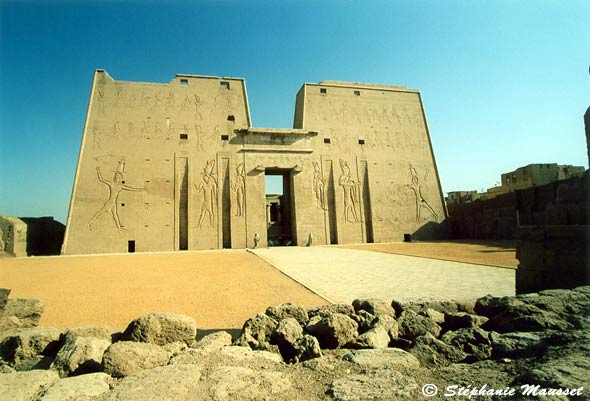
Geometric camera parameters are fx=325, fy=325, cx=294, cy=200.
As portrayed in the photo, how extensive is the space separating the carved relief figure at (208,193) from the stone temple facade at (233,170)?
54mm

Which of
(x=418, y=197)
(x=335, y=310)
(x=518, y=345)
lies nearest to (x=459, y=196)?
(x=418, y=197)

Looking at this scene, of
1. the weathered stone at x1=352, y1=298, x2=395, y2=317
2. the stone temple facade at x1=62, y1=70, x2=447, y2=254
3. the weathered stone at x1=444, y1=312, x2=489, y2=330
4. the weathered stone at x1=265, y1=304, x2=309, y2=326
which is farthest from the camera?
the stone temple facade at x1=62, y1=70, x2=447, y2=254

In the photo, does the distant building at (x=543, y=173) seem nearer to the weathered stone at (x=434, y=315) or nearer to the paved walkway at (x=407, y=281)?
the paved walkway at (x=407, y=281)

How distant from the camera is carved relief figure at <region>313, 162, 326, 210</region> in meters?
19.1

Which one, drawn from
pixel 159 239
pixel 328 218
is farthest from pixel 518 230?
pixel 159 239

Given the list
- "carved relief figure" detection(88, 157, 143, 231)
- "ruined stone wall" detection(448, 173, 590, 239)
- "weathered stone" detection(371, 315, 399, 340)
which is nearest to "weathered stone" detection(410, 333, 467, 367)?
"weathered stone" detection(371, 315, 399, 340)

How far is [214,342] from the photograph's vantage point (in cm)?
266

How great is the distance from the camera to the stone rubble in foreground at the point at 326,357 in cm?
186

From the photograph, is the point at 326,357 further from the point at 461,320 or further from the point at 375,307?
the point at 461,320

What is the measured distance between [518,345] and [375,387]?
4.09ft

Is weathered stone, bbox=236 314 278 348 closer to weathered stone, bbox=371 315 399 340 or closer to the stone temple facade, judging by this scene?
weathered stone, bbox=371 315 399 340

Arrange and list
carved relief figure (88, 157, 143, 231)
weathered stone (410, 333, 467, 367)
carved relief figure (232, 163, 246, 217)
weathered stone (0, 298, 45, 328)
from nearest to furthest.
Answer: weathered stone (410, 333, 467, 367) → weathered stone (0, 298, 45, 328) → carved relief figure (88, 157, 143, 231) → carved relief figure (232, 163, 246, 217)
